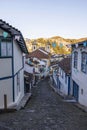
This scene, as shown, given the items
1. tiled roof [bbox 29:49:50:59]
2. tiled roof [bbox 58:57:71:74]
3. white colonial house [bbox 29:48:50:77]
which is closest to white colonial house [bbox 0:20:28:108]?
tiled roof [bbox 58:57:71:74]

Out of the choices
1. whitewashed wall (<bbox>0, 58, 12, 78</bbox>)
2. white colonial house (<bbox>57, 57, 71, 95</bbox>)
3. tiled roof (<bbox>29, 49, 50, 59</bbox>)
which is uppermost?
tiled roof (<bbox>29, 49, 50, 59</bbox>)

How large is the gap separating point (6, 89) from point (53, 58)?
6434 cm

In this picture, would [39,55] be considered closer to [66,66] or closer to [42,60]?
[42,60]

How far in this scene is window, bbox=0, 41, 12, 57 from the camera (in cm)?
1570

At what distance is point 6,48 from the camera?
16.0 m

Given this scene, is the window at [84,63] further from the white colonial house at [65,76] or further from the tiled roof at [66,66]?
the tiled roof at [66,66]

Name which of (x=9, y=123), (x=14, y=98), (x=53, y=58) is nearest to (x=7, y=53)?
(x=14, y=98)

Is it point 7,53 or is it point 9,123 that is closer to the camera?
point 9,123

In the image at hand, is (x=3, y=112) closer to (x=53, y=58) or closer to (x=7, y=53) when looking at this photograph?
(x=7, y=53)

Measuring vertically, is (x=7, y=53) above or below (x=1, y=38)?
below

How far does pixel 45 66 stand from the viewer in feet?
230

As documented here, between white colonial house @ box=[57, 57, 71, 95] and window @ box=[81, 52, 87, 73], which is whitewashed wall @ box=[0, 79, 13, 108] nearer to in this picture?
window @ box=[81, 52, 87, 73]

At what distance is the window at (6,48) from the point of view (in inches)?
618

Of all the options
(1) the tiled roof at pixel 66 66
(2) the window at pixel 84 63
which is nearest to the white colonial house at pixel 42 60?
(1) the tiled roof at pixel 66 66
